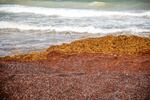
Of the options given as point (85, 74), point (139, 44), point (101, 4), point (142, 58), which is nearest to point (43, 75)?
point (85, 74)

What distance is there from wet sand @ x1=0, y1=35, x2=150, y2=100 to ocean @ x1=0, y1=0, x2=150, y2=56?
1.59 m

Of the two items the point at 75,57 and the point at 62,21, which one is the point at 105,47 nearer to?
the point at 75,57

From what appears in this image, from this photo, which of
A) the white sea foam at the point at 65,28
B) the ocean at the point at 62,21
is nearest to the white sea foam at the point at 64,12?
the ocean at the point at 62,21

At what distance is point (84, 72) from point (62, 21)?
28.6ft

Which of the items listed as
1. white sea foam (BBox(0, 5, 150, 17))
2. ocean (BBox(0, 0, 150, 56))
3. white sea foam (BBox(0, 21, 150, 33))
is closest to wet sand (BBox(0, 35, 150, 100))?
ocean (BBox(0, 0, 150, 56))

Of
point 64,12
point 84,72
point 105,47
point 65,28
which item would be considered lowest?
point 64,12

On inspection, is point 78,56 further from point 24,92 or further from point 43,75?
point 24,92

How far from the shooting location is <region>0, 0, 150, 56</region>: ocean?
10.2 m

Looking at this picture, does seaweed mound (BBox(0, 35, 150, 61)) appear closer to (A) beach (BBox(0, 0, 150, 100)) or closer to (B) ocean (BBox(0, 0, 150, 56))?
(A) beach (BBox(0, 0, 150, 100))

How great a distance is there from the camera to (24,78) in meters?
5.37

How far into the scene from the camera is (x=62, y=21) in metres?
14.4

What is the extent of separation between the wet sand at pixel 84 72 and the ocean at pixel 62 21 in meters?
1.59

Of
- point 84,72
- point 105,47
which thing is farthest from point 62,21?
point 84,72

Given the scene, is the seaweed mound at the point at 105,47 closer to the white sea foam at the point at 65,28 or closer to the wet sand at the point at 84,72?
the wet sand at the point at 84,72
